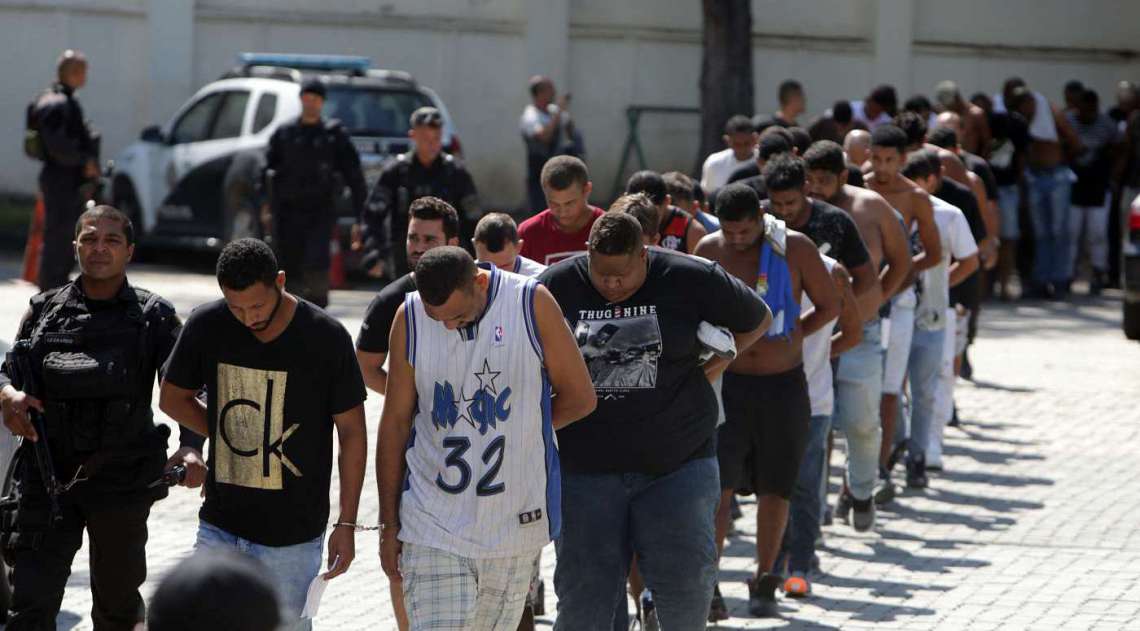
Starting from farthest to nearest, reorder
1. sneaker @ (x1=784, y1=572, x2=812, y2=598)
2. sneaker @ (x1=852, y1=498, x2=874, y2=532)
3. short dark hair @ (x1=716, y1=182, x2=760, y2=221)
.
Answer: sneaker @ (x1=852, y1=498, x2=874, y2=532) < sneaker @ (x1=784, y1=572, x2=812, y2=598) < short dark hair @ (x1=716, y1=182, x2=760, y2=221)

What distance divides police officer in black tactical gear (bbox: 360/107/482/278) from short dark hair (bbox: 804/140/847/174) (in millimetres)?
2038

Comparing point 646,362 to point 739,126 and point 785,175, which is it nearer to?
point 785,175

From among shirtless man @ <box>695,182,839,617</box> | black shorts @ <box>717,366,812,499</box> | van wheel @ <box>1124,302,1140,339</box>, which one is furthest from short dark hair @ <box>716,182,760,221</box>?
van wheel @ <box>1124,302,1140,339</box>

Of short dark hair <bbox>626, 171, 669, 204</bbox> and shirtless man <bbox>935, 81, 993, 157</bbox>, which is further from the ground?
shirtless man <bbox>935, 81, 993, 157</bbox>

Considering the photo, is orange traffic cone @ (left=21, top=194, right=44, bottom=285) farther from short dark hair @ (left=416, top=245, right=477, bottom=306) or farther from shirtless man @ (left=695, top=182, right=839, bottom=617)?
short dark hair @ (left=416, top=245, right=477, bottom=306)

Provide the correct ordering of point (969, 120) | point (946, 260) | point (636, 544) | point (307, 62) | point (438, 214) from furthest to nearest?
point (307, 62) → point (969, 120) → point (946, 260) → point (438, 214) → point (636, 544)

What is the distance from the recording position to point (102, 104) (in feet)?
78.5

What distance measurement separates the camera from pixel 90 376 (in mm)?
6141

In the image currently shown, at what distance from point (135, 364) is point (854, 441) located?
14.0ft

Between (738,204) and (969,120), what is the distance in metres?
11.5

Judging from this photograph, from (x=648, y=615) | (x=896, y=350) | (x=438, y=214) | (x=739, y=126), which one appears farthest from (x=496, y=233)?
(x=739, y=126)

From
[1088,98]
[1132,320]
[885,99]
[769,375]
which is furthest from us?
[1088,98]

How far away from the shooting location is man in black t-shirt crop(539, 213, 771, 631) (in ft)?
20.2

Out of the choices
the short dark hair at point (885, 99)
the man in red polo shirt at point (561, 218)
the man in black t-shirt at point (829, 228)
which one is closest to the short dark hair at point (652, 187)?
the man in red polo shirt at point (561, 218)
